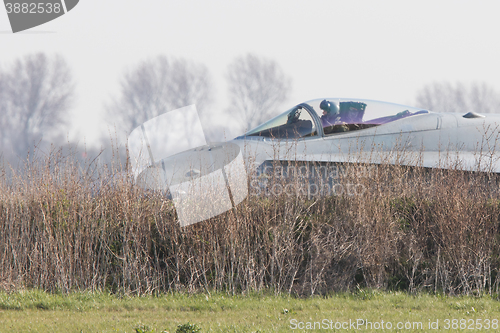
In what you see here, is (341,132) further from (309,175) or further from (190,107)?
(190,107)

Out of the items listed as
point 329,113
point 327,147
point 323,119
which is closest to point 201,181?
point 327,147

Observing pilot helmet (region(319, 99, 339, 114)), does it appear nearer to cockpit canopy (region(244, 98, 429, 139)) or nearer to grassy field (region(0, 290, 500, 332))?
cockpit canopy (region(244, 98, 429, 139))

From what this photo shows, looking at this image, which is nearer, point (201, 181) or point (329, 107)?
point (201, 181)

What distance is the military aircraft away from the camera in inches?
282

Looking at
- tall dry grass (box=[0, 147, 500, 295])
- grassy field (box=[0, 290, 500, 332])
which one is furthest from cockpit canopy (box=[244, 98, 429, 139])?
grassy field (box=[0, 290, 500, 332])

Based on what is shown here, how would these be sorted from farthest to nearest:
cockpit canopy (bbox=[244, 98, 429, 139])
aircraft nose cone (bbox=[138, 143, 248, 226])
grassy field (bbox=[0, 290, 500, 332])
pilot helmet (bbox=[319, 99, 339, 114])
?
pilot helmet (bbox=[319, 99, 339, 114]) < cockpit canopy (bbox=[244, 98, 429, 139]) < aircraft nose cone (bbox=[138, 143, 248, 226]) < grassy field (bbox=[0, 290, 500, 332])

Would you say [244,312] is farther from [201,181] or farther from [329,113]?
[329,113]

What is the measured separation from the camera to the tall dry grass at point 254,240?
7.11 m

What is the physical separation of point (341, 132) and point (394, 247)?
8.59 ft

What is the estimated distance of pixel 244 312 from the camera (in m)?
6.07

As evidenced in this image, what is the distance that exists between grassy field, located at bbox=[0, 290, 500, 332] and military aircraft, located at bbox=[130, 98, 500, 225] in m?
1.48

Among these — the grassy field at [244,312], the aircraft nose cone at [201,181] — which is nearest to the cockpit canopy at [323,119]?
the aircraft nose cone at [201,181]

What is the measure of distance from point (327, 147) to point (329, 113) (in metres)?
0.74

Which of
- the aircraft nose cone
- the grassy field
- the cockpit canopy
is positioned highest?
the cockpit canopy
